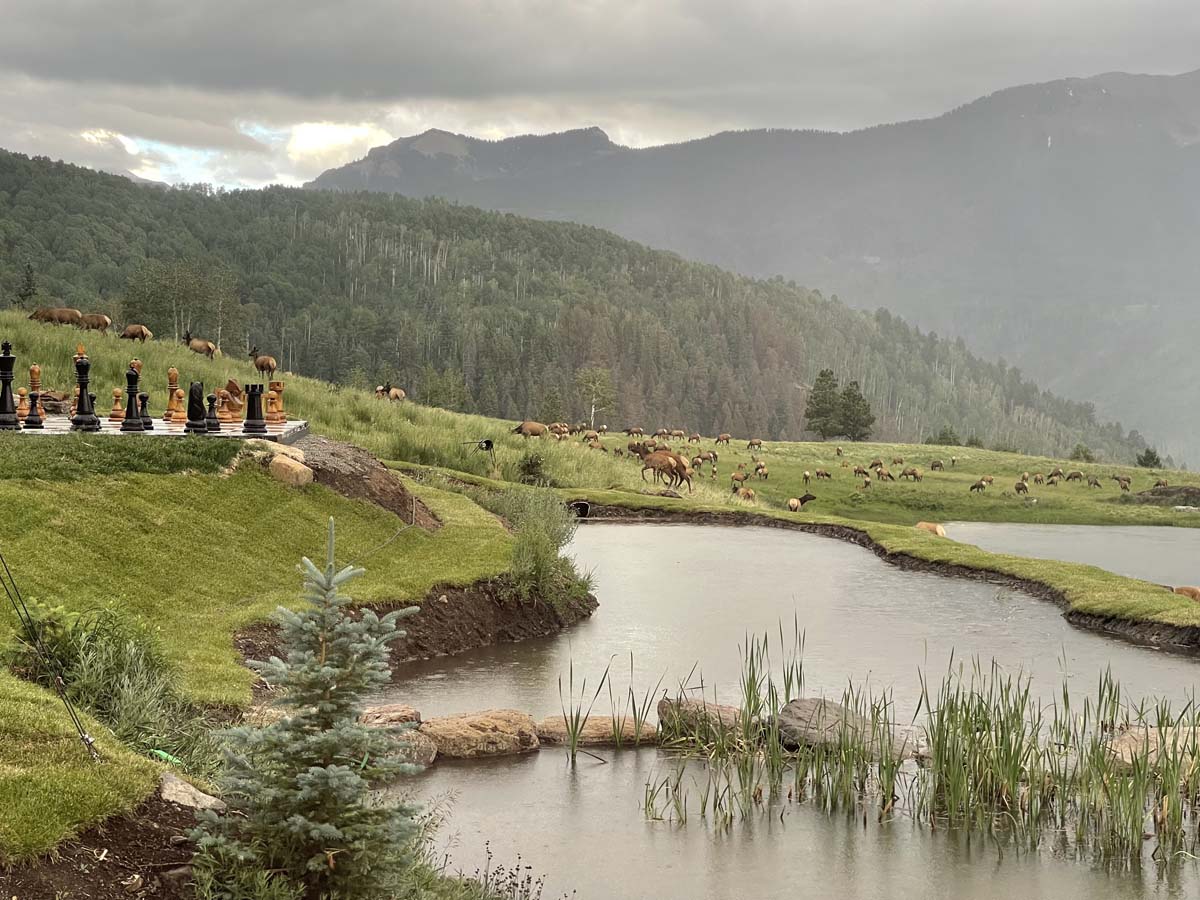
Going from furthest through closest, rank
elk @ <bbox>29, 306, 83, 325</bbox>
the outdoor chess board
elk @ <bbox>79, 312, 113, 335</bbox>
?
elk @ <bbox>79, 312, 113, 335</bbox>, elk @ <bbox>29, 306, 83, 325</bbox>, the outdoor chess board

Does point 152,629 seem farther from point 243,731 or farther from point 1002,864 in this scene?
point 1002,864

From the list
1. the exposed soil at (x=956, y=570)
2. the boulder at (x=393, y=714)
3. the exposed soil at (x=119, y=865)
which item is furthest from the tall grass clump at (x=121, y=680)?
the exposed soil at (x=956, y=570)

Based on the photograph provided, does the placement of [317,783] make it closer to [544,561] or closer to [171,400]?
[544,561]

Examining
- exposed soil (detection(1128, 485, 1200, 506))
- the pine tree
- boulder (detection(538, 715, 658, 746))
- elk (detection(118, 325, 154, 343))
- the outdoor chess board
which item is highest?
elk (detection(118, 325, 154, 343))

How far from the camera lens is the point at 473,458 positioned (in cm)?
4500

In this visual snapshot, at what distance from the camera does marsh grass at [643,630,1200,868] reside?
12.4 meters

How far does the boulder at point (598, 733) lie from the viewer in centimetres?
1584

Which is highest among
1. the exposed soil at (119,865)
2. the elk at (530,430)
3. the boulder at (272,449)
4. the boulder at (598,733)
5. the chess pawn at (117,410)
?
the elk at (530,430)

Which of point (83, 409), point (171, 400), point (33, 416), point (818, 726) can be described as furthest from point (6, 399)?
point (818, 726)

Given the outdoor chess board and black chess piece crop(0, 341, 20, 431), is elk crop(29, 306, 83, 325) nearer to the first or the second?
the outdoor chess board

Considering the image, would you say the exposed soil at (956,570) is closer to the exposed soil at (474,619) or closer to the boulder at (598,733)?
the exposed soil at (474,619)

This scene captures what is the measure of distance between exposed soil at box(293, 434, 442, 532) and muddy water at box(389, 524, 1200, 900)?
4757 millimetres

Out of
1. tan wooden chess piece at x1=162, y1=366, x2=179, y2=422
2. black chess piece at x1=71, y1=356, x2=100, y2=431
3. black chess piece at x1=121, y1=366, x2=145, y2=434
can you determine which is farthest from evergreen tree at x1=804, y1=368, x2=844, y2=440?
black chess piece at x1=71, y1=356, x2=100, y2=431

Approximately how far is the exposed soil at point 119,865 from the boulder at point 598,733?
24.9ft
